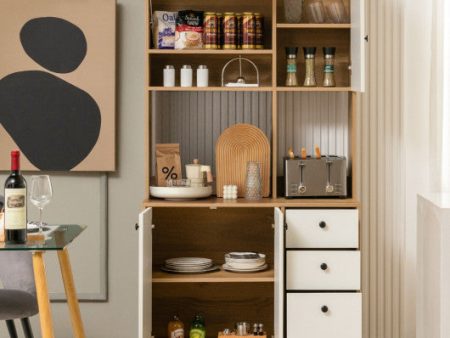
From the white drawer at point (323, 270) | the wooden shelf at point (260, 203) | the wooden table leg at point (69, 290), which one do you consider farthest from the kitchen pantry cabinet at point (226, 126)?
the wooden table leg at point (69, 290)

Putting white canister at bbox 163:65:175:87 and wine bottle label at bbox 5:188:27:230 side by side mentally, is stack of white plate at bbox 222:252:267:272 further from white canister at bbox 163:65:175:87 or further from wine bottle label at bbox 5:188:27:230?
wine bottle label at bbox 5:188:27:230

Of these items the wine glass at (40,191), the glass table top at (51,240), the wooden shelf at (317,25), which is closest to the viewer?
the glass table top at (51,240)

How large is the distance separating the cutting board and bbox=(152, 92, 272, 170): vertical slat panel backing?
0.17 m

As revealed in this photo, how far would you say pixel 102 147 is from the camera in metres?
4.25

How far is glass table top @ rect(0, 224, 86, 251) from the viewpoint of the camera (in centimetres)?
286

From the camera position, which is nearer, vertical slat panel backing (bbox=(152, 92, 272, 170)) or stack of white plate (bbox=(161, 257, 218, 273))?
stack of white plate (bbox=(161, 257, 218, 273))

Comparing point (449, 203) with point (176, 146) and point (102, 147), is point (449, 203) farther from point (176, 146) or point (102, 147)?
point (102, 147)

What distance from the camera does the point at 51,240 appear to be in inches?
119

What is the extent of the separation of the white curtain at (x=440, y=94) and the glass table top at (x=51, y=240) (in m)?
1.83

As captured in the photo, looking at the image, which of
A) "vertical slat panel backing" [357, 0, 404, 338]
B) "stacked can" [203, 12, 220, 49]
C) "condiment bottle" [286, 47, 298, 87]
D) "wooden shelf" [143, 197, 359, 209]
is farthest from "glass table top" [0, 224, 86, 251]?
"vertical slat panel backing" [357, 0, 404, 338]

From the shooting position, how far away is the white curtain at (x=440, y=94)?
162 inches

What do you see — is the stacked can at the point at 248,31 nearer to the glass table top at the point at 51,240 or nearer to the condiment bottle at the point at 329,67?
the condiment bottle at the point at 329,67

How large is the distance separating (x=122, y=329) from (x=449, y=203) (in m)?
1.92

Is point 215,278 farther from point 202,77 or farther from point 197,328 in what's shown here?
point 202,77
